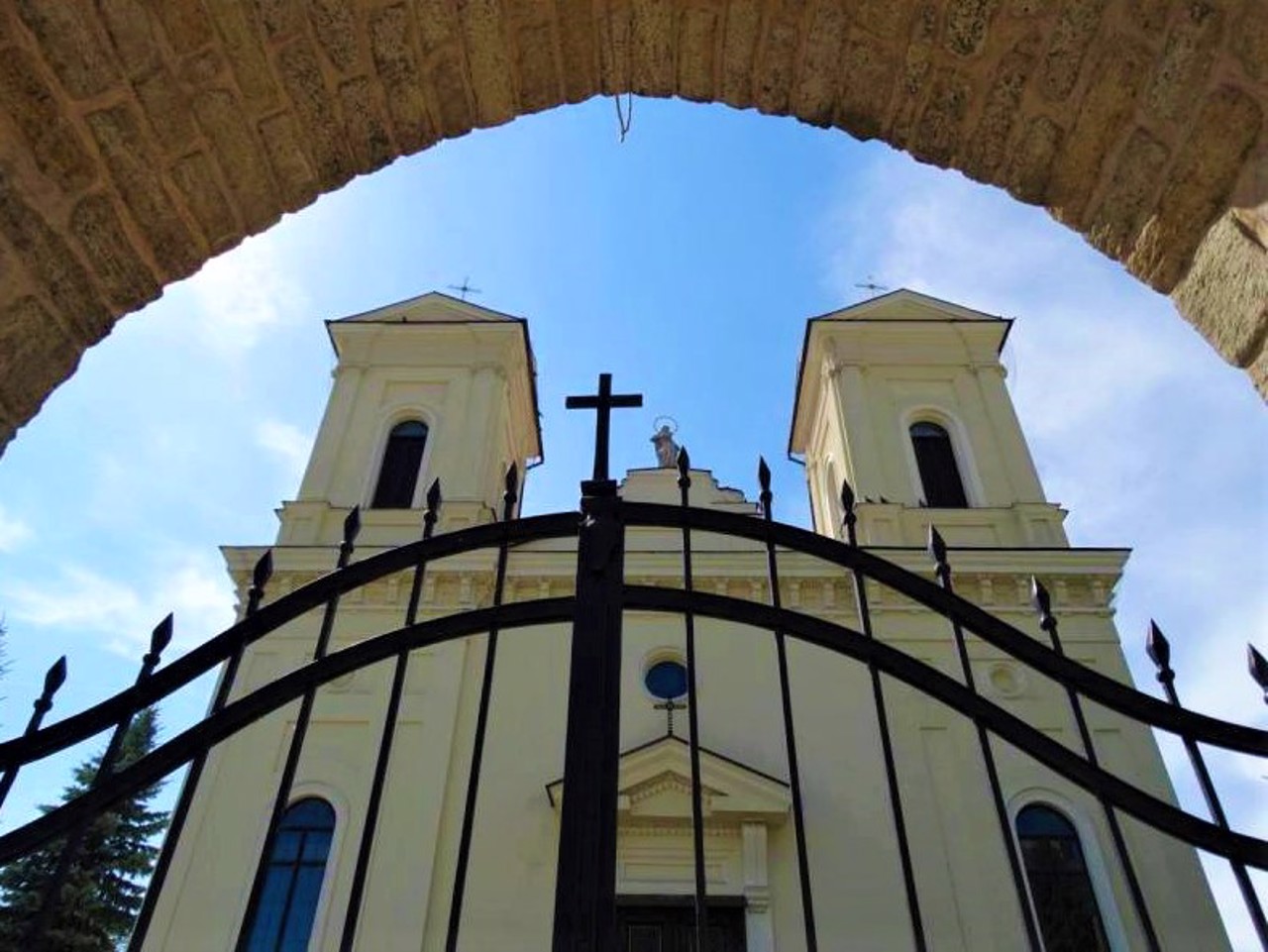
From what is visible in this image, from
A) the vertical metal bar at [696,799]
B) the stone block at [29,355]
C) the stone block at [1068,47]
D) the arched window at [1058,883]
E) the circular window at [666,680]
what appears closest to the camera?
the vertical metal bar at [696,799]

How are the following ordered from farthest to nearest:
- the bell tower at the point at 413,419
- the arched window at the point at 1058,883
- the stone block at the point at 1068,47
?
the bell tower at the point at 413,419 < the arched window at the point at 1058,883 < the stone block at the point at 1068,47

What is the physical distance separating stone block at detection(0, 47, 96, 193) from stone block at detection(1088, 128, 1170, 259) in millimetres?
2905

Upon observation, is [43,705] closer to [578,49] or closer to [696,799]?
[696,799]

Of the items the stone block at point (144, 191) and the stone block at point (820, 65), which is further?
the stone block at point (820, 65)

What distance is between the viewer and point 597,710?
7.86ft

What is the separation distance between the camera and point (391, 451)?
A: 1584cm

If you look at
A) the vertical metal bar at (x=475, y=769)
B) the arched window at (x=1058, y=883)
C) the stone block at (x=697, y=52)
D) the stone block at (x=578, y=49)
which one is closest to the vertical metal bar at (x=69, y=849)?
the vertical metal bar at (x=475, y=769)

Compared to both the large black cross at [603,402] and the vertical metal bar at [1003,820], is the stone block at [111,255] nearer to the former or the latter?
the large black cross at [603,402]

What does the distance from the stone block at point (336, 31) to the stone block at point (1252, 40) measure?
2.45 meters

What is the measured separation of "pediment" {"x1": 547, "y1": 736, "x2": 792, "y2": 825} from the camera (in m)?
10.9

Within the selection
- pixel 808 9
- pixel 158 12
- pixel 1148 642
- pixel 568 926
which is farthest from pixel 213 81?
pixel 1148 642

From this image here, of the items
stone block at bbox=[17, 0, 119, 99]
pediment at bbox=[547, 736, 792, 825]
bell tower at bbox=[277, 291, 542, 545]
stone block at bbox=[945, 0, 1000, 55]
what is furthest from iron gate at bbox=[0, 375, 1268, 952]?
bell tower at bbox=[277, 291, 542, 545]

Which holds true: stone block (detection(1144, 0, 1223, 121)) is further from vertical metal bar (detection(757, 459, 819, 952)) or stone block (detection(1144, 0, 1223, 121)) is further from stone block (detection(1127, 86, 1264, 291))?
vertical metal bar (detection(757, 459, 819, 952))

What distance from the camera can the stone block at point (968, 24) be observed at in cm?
278
